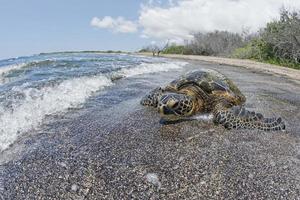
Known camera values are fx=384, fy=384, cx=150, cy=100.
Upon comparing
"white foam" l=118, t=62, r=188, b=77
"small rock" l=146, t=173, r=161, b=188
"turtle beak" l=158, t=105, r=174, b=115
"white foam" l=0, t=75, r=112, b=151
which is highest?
"turtle beak" l=158, t=105, r=174, b=115

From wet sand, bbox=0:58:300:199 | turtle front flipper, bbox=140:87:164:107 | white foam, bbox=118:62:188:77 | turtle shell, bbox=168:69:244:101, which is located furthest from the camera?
white foam, bbox=118:62:188:77

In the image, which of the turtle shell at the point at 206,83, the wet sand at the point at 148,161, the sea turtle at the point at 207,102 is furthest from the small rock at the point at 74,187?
the turtle shell at the point at 206,83

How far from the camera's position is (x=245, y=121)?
5.61 meters

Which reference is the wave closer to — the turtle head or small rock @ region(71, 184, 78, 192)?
the turtle head

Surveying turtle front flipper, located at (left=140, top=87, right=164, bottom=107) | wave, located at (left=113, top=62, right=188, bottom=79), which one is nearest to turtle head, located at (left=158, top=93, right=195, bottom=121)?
turtle front flipper, located at (left=140, top=87, right=164, bottom=107)

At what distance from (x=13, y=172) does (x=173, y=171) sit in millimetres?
1704

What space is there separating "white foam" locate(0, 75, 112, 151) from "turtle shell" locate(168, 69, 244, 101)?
227cm

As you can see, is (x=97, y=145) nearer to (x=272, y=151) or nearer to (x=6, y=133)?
(x=6, y=133)

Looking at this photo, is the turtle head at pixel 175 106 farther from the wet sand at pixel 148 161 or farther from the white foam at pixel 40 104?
the white foam at pixel 40 104

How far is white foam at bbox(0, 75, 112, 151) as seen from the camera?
5797 millimetres

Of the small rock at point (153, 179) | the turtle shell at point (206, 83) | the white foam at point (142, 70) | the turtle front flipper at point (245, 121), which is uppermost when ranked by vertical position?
the turtle shell at point (206, 83)

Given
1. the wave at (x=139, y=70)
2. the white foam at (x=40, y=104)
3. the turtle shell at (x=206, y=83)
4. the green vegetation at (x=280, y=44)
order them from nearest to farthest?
the white foam at (x=40, y=104), the turtle shell at (x=206, y=83), the wave at (x=139, y=70), the green vegetation at (x=280, y=44)

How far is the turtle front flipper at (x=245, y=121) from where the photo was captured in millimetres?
5551

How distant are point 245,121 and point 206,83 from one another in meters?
1.10
